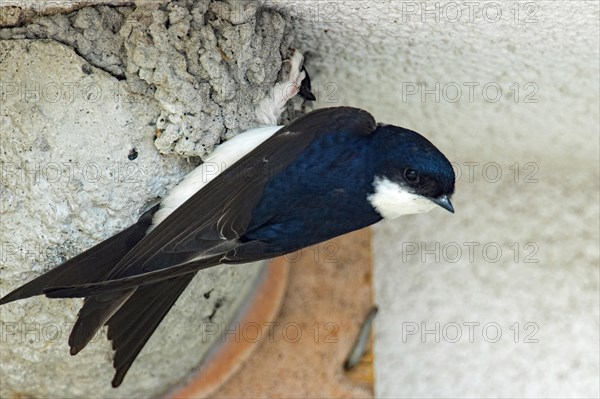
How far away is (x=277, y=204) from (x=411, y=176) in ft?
0.72

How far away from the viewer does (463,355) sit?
248 cm

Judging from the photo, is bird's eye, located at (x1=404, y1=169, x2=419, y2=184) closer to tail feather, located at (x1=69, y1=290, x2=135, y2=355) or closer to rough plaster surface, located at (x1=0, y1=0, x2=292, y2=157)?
rough plaster surface, located at (x1=0, y1=0, x2=292, y2=157)

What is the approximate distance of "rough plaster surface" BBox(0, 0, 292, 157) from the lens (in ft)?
6.65

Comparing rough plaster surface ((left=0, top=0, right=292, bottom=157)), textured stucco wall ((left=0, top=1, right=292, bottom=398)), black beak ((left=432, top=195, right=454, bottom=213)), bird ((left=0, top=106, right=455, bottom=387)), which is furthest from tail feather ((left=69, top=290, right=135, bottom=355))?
black beak ((left=432, top=195, right=454, bottom=213))

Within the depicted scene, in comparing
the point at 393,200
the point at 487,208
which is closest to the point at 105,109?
the point at 393,200

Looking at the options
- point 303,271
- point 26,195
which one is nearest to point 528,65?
point 303,271

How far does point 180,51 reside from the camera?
205 centimetres

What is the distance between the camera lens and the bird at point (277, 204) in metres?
1.87

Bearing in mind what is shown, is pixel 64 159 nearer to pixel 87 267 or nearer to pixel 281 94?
pixel 87 267

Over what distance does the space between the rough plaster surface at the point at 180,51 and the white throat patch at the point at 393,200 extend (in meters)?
0.29

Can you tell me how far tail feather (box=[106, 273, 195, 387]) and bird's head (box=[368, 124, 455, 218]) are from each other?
390mm

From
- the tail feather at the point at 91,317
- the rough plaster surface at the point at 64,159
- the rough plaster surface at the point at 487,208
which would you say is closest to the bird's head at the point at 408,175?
the rough plaster surface at the point at 487,208

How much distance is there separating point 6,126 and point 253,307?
724 millimetres

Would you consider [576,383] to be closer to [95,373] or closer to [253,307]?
[253,307]
